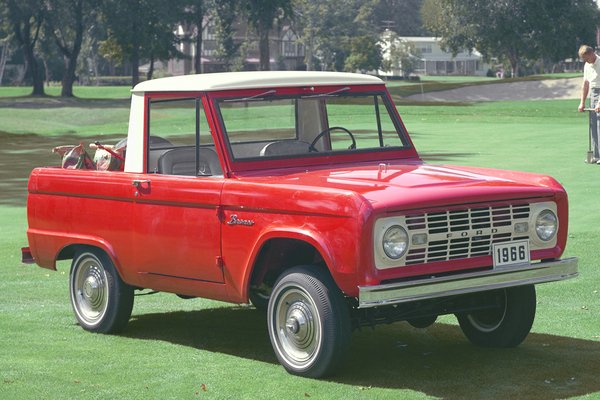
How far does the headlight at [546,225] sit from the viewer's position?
7.75m

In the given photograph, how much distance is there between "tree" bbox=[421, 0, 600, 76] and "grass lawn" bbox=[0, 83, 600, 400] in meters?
81.2

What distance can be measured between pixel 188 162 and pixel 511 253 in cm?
241

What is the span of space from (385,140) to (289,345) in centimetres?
217

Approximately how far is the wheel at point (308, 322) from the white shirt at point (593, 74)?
16.6 meters

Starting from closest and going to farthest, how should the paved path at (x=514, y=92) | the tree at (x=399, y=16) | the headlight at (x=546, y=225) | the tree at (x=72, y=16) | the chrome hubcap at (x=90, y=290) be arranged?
the headlight at (x=546, y=225) → the chrome hubcap at (x=90, y=290) → the paved path at (x=514, y=92) → the tree at (x=72, y=16) → the tree at (x=399, y=16)

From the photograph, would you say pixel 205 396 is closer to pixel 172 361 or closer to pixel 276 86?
pixel 172 361

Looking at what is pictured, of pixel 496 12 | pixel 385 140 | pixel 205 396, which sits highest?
pixel 496 12

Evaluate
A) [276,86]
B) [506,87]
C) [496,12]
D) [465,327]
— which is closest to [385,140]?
[276,86]

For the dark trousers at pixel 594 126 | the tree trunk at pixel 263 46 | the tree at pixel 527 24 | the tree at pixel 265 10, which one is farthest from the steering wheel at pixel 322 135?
the tree at pixel 527 24

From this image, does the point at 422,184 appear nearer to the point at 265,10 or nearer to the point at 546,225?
the point at 546,225

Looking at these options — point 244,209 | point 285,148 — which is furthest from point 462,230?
point 285,148

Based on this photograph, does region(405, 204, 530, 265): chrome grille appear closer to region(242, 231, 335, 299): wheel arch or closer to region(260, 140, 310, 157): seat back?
region(242, 231, 335, 299): wheel arch

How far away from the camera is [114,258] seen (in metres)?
8.88

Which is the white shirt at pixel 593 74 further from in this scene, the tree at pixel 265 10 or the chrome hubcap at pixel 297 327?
the tree at pixel 265 10
